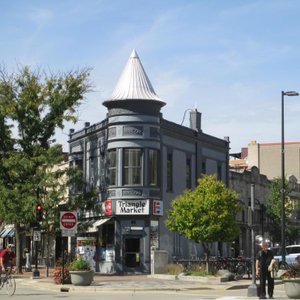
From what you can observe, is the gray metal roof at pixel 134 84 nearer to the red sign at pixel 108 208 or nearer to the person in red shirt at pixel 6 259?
the red sign at pixel 108 208

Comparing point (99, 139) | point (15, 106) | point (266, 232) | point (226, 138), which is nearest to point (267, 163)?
point (266, 232)

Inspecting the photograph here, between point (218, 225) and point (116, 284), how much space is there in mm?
7244

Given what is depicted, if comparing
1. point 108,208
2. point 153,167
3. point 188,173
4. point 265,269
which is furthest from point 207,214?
point 265,269

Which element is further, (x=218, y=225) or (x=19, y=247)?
(x=19, y=247)

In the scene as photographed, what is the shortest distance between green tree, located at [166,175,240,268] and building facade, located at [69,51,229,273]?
19.3 feet

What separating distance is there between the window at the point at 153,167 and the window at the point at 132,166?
0.72 metres

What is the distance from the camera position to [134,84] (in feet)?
144

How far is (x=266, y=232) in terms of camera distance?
217 ft

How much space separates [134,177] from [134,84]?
5864 millimetres

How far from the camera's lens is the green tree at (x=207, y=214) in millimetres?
36094

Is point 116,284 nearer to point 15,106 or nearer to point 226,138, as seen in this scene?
point 15,106

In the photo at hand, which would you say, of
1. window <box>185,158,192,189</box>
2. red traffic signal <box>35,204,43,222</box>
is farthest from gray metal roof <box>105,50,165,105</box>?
red traffic signal <box>35,204,43,222</box>

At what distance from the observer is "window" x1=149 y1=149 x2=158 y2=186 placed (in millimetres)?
43219

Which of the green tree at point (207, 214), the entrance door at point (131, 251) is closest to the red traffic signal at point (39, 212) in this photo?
the entrance door at point (131, 251)
